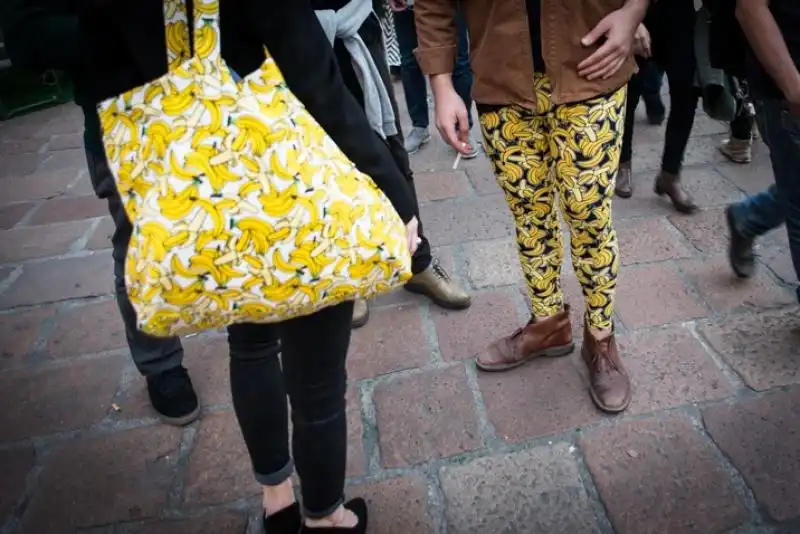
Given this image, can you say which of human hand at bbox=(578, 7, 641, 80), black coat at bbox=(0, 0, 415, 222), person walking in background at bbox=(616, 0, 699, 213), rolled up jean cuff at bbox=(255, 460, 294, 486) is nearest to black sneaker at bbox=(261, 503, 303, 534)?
rolled up jean cuff at bbox=(255, 460, 294, 486)

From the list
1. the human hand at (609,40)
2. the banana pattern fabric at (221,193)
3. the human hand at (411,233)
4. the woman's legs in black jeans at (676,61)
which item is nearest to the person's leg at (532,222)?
the human hand at (609,40)

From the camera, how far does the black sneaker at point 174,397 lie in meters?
2.20

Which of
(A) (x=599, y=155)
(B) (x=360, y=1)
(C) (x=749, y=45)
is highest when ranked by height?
(B) (x=360, y=1)

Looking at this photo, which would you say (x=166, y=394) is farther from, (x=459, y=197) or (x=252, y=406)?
(x=459, y=197)

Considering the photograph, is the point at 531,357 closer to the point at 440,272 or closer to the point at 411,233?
the point at 440,272

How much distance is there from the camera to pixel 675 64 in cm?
300

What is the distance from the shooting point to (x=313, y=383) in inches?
54.9

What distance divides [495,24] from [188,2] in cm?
94

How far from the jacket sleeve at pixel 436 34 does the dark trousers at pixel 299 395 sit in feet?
2.88

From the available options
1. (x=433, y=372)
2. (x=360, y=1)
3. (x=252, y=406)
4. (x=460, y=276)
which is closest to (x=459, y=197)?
(x=460, y=276)

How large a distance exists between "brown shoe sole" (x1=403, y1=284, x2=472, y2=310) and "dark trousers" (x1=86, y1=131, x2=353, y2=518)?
3.90 ft

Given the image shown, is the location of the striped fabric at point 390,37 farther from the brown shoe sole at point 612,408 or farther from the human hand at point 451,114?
the brown shoe sole at point 612,408

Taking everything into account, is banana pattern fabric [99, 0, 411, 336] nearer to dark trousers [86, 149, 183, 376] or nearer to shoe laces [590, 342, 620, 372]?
dark trousers [86, 149, 183, 376]

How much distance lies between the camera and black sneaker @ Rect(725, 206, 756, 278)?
8.30 feet
